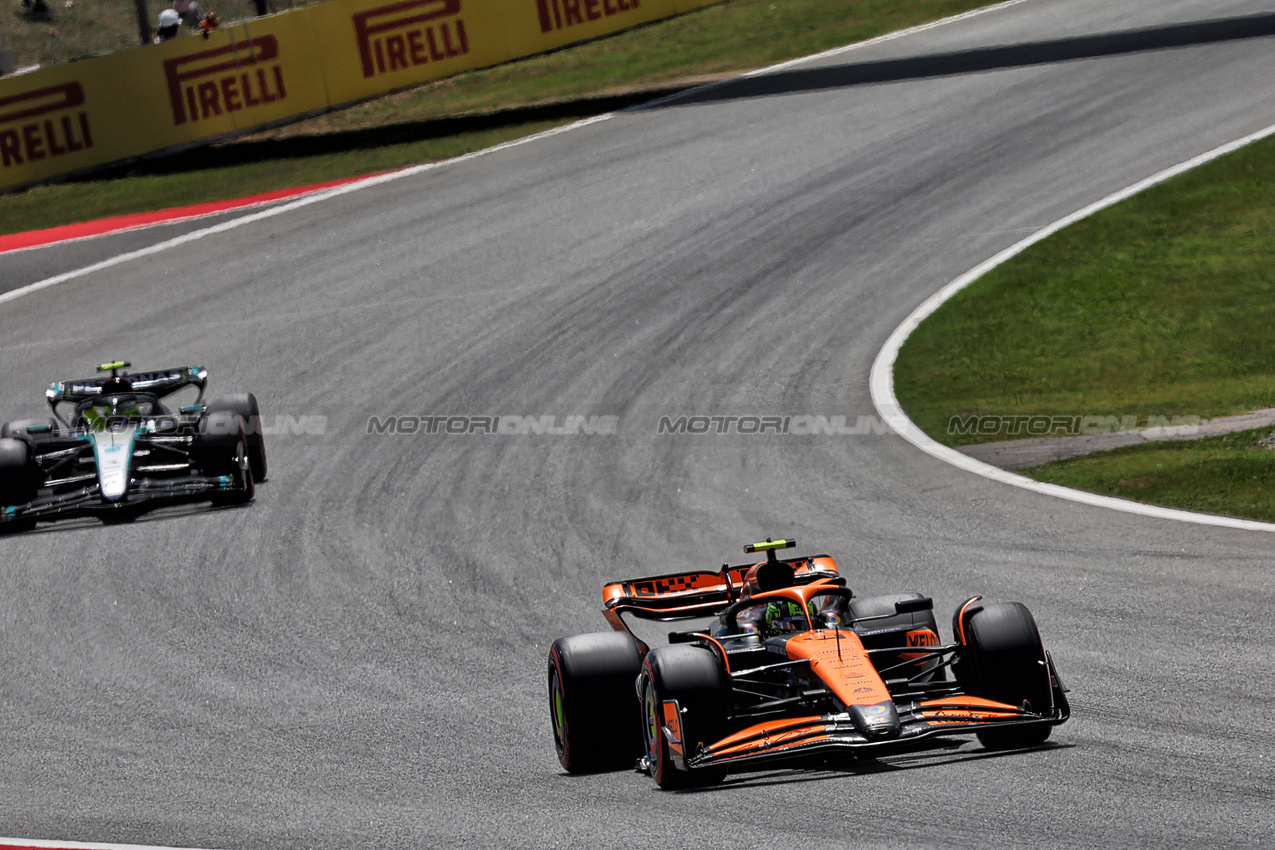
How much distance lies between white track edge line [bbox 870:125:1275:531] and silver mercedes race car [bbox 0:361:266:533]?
6.68 metres

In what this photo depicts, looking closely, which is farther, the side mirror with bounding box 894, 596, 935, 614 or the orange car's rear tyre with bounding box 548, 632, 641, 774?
the side mirror with bounding box 894, 596, 935, 614

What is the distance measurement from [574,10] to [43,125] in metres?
11.0

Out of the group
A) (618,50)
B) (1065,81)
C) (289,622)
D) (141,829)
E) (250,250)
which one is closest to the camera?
(141,829)

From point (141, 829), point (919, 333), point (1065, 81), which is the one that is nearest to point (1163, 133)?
point (1065, 81)

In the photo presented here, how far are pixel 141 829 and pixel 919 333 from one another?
12452 millimetres

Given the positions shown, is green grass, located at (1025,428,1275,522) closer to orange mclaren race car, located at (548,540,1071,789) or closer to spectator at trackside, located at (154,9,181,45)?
orange mclaren race car, located at (548,540,1071,789)

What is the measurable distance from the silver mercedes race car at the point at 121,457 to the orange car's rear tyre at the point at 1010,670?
914 centimetres

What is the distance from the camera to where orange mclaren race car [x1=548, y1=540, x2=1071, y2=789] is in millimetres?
6957

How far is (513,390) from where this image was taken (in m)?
17.8

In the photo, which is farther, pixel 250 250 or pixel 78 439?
pixel 250 250

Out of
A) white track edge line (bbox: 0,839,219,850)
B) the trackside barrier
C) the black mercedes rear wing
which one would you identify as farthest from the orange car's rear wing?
the trackside barrier

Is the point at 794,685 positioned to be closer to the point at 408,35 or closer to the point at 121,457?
the point at 121,457

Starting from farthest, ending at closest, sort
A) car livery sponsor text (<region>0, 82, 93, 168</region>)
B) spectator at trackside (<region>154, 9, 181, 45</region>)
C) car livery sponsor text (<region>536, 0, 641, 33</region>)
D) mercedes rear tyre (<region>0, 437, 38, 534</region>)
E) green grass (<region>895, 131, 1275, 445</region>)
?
car livery sponsor text (<region>536, 0, 641, 33</region>) → spectator at trackside (<region>154, 9, 181, 45</region>) → car livery sponsor text (<region>0, 82, 93, 168</region>) → green grass (<region>895, 131, 1275, 445</region>) → mercedes rear tyre (<region>0, 437, 38, 534</region>)

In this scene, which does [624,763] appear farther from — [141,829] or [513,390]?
[513,390]
